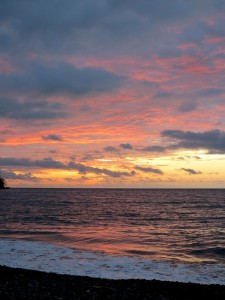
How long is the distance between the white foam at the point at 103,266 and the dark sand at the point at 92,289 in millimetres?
2603

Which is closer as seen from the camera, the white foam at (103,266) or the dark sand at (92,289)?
the dark sand at (92,289)

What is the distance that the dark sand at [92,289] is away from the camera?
14664 millimetres

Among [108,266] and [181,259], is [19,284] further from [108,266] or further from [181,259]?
[181,259]

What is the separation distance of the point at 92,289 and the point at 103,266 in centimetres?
657

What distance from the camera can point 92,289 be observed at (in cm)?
1566

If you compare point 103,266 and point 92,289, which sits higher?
point 92,289

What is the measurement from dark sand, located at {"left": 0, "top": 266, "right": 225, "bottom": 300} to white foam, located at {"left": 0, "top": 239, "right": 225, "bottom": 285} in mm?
2603

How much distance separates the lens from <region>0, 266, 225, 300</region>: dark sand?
1466 centimetres

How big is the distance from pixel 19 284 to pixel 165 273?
28.6 ft

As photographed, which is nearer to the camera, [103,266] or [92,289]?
[92,289]

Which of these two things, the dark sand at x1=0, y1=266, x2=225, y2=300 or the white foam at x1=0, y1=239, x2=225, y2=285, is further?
the white foam at x1=0, y1=239, x2=225, y2=285

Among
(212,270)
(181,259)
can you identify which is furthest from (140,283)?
(181,259)

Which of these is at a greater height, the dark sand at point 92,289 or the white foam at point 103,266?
the dark sand at point 92,289

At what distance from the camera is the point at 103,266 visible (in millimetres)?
22125
